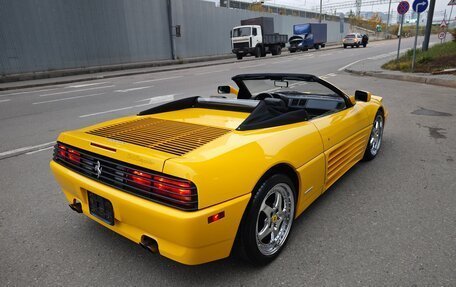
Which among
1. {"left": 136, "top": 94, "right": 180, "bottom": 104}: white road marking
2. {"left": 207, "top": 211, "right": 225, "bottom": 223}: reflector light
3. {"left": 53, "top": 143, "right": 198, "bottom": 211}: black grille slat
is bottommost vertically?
{"left": 136, "top": 94, "right": 180, "bottom": 104}: white road marking

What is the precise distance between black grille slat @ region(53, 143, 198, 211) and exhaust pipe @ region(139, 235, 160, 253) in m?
0.27

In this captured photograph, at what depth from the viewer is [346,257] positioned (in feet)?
8.17

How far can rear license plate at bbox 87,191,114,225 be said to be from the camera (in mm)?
2269

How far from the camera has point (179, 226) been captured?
1899 mm

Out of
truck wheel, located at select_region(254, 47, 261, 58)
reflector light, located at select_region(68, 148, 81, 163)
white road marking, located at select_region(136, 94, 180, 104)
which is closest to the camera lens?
reflector light, located at select_region(68, 148, 81, 163)

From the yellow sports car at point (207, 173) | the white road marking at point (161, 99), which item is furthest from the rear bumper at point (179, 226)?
the white road marking at point (161, 99)

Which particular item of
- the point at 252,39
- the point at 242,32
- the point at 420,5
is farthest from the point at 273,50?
the point at 420,5

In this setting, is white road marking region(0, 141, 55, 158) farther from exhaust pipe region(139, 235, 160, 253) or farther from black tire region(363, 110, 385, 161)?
black tire region(363, 110, 385, 161)

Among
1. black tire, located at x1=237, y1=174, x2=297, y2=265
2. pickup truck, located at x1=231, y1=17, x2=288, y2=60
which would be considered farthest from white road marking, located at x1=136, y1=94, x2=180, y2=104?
pickup truck, located at x1=231, y1=17, x2=288, y2=60

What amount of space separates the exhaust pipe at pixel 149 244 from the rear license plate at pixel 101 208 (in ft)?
1.01

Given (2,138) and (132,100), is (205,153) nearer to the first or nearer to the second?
(2,138)

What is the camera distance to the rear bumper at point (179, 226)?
1.91 meters

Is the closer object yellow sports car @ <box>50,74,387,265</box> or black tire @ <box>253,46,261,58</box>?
yellow sports car @ <box>50,74,387,265</box>

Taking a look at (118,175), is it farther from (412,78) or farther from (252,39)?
(252,39)
